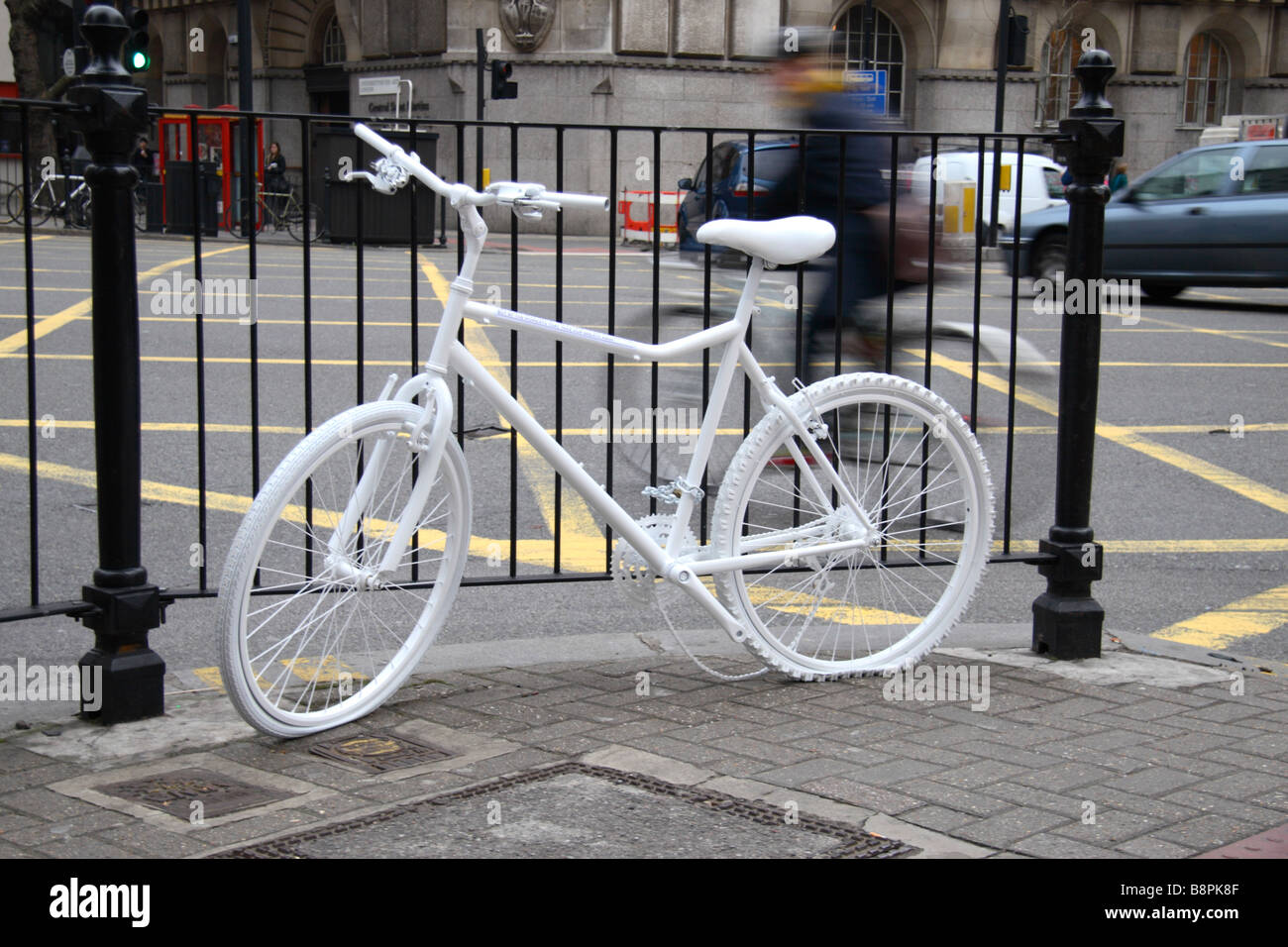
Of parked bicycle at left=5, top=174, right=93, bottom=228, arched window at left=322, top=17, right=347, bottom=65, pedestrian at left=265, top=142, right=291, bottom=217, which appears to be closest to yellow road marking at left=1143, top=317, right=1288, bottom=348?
parked bicycle at left=5, top=174, right=93, bottom=228

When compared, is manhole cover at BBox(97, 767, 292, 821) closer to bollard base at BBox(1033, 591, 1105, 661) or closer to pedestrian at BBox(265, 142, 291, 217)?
bollard base at BBox(1033, 591, 1105, 661)

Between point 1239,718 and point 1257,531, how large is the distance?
2.92m

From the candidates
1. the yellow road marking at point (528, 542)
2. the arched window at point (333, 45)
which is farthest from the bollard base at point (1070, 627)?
the arched window at point (333, 45)

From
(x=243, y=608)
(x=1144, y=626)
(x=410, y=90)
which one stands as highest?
(x=410, y=90)

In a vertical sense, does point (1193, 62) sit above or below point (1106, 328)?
above

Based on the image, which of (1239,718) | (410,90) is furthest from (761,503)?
(410,90)

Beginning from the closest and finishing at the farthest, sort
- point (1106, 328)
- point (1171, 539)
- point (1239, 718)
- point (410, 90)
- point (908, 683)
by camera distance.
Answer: point (1239, 718), point (908, 683), point (1171, 539), point (1106, 328), point (410, 90)

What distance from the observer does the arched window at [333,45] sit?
3872cm

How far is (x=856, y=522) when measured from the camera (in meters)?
4.22

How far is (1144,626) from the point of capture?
17.1ft

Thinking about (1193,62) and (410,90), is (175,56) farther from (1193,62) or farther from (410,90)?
(1193,62)

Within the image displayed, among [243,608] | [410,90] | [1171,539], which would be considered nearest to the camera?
[243,608]

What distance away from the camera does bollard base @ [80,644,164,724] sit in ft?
12.2

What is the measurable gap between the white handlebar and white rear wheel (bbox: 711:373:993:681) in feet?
2.83
